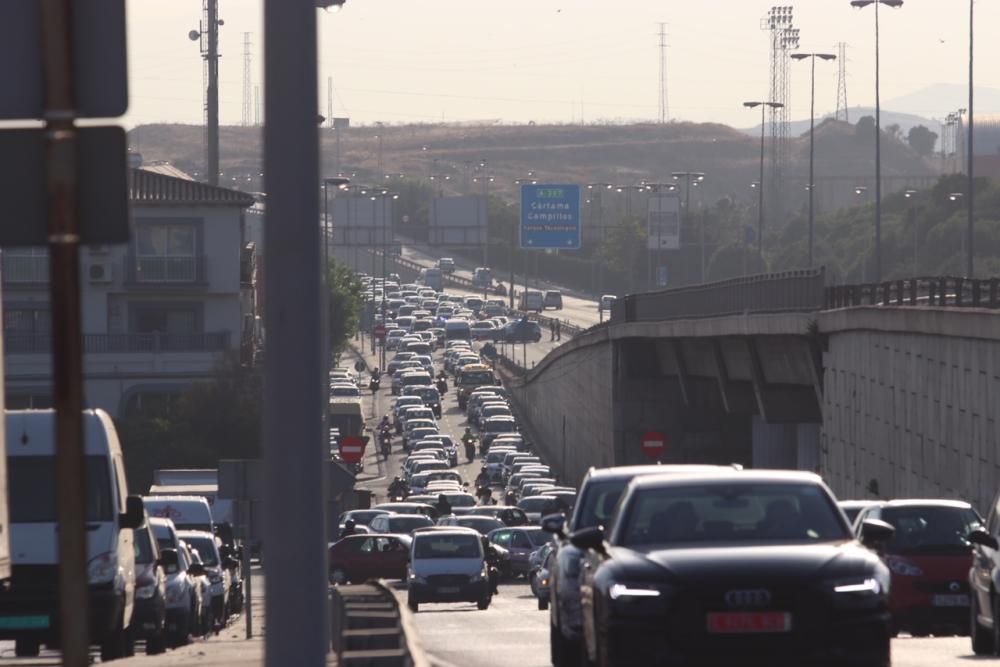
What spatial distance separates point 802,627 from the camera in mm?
12289

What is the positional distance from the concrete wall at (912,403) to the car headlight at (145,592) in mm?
15476

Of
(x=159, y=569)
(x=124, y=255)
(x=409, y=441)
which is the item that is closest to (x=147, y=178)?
(x=124, y=255)

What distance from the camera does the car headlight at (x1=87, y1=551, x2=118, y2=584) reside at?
19.9 metres

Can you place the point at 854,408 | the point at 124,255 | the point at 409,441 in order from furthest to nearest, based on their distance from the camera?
1. the point at 409,441
2. the point at 124,255
3. the point at 854,408

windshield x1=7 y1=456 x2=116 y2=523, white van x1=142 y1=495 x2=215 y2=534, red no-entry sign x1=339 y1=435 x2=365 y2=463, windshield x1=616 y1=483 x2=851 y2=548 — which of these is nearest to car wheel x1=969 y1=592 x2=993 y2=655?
windshield x1=616 y1=483 x2=851 y2=548

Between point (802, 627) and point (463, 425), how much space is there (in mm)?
95892

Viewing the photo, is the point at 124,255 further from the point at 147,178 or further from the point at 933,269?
the point at 933,269

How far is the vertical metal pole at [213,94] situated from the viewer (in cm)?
7069

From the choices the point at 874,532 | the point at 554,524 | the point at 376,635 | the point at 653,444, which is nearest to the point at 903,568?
the point at 554,524

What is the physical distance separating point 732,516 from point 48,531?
9266 mm

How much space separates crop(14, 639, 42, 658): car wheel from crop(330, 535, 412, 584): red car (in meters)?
21.2

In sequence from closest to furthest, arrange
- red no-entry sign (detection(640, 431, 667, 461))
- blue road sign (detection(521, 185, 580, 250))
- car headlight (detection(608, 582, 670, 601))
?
car headlight (detection(608, 582, 670, 601))
red no-entry sign (detection(640, 431, 667, 461))
blue road sign (detection(521, 185, 580, 250))

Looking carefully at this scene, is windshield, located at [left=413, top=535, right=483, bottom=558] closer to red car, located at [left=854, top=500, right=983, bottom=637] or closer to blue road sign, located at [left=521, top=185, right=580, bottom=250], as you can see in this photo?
red car, located at [left=854, top=500, right=983, bottom=637]

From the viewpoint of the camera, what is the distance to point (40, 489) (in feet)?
67.6
